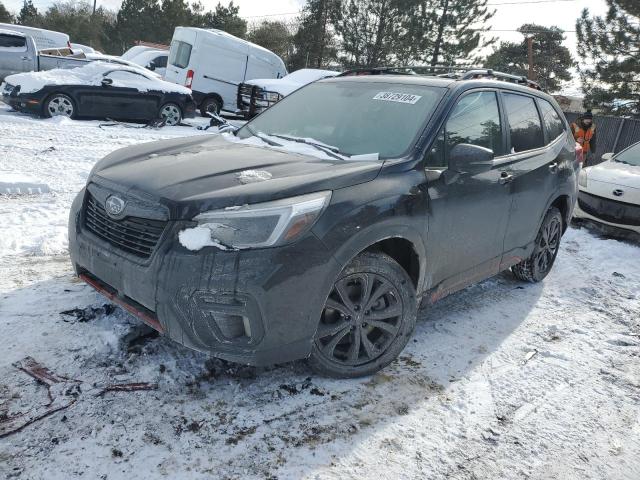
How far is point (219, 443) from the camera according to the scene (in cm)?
242

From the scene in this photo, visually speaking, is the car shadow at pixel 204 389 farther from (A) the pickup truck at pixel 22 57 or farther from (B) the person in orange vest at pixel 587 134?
(A) the pickup truck at pixel 22 57

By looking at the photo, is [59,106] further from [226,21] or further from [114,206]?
[226,21]

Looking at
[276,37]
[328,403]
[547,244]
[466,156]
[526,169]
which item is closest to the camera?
[328,403]

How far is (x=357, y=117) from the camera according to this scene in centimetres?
355

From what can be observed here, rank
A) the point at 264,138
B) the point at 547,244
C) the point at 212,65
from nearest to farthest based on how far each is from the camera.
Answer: the point at 264,138 < the point at 547,244 < the point at 212,65

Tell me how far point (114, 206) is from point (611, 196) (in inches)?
264

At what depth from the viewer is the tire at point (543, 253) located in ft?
15.6

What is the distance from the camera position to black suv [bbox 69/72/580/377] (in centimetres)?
246

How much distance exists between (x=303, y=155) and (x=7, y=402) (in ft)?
6.78

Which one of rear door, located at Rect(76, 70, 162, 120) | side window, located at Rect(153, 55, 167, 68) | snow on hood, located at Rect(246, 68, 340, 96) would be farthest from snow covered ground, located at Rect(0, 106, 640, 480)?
side window, located at Rect(153, 55, 167, 68)

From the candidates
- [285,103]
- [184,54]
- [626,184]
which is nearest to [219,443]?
[285,103]

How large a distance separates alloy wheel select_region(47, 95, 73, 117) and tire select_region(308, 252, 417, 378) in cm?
1080

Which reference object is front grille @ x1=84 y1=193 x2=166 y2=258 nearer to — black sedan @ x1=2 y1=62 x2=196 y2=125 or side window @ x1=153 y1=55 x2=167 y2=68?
black sedan @ x1=2 y1=62 x2=196 y2=125

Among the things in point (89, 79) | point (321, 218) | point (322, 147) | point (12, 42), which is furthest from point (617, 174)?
point (12, 42)
